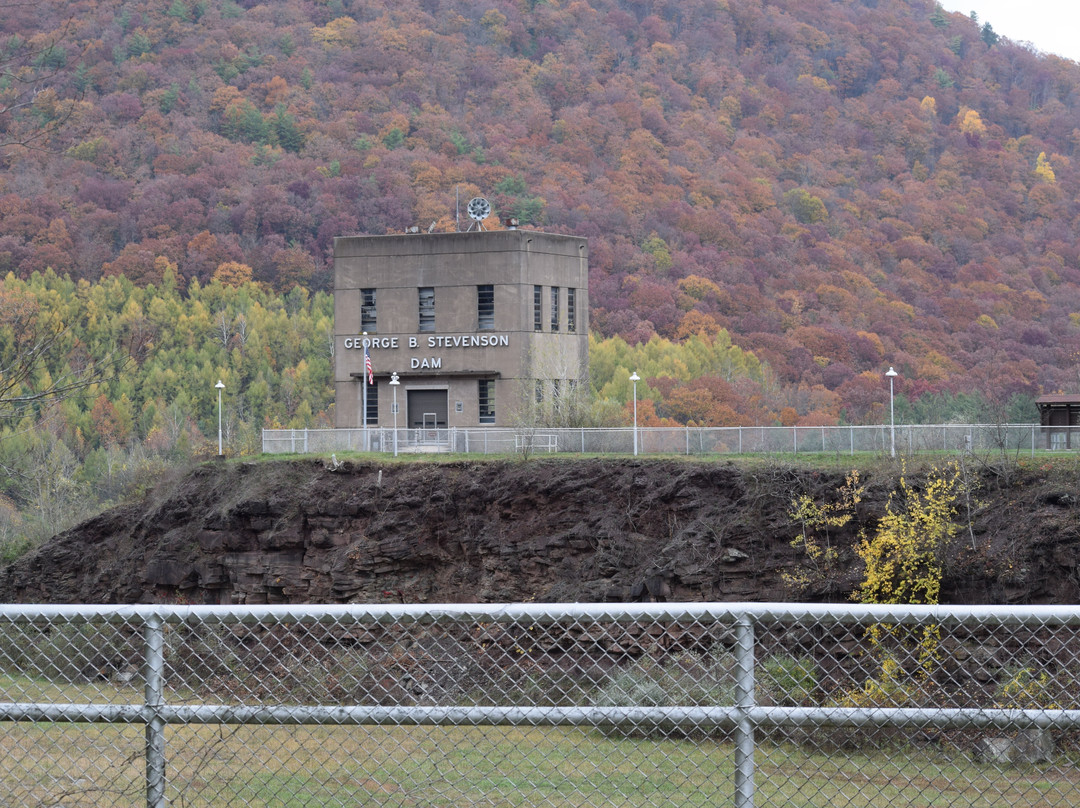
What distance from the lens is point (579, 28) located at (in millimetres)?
198750

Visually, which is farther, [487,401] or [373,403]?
[373,403]

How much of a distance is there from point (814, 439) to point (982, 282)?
332 ft

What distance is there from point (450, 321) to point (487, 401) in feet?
11.6

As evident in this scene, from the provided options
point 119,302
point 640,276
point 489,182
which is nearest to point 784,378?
point 640,276

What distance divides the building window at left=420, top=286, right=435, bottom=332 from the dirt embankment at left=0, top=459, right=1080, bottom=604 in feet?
36.5

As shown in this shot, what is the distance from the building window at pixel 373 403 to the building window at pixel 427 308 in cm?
316

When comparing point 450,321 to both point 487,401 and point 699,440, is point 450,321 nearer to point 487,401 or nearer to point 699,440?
point 487,401

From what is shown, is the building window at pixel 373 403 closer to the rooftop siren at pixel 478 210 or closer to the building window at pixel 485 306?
the building window at pixel 485 306

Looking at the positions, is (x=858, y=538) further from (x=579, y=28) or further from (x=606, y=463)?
(x=579, y=28)

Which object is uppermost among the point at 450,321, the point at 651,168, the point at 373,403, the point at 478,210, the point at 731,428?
the point at 651,168

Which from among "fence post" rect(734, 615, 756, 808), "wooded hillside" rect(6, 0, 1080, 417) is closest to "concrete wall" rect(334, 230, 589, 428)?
"fence post" rect(734, 615, 756, 808)

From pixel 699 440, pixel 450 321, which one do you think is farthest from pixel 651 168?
pixel 699 440

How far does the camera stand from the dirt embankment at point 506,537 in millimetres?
30875

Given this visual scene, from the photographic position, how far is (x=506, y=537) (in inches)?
1453
